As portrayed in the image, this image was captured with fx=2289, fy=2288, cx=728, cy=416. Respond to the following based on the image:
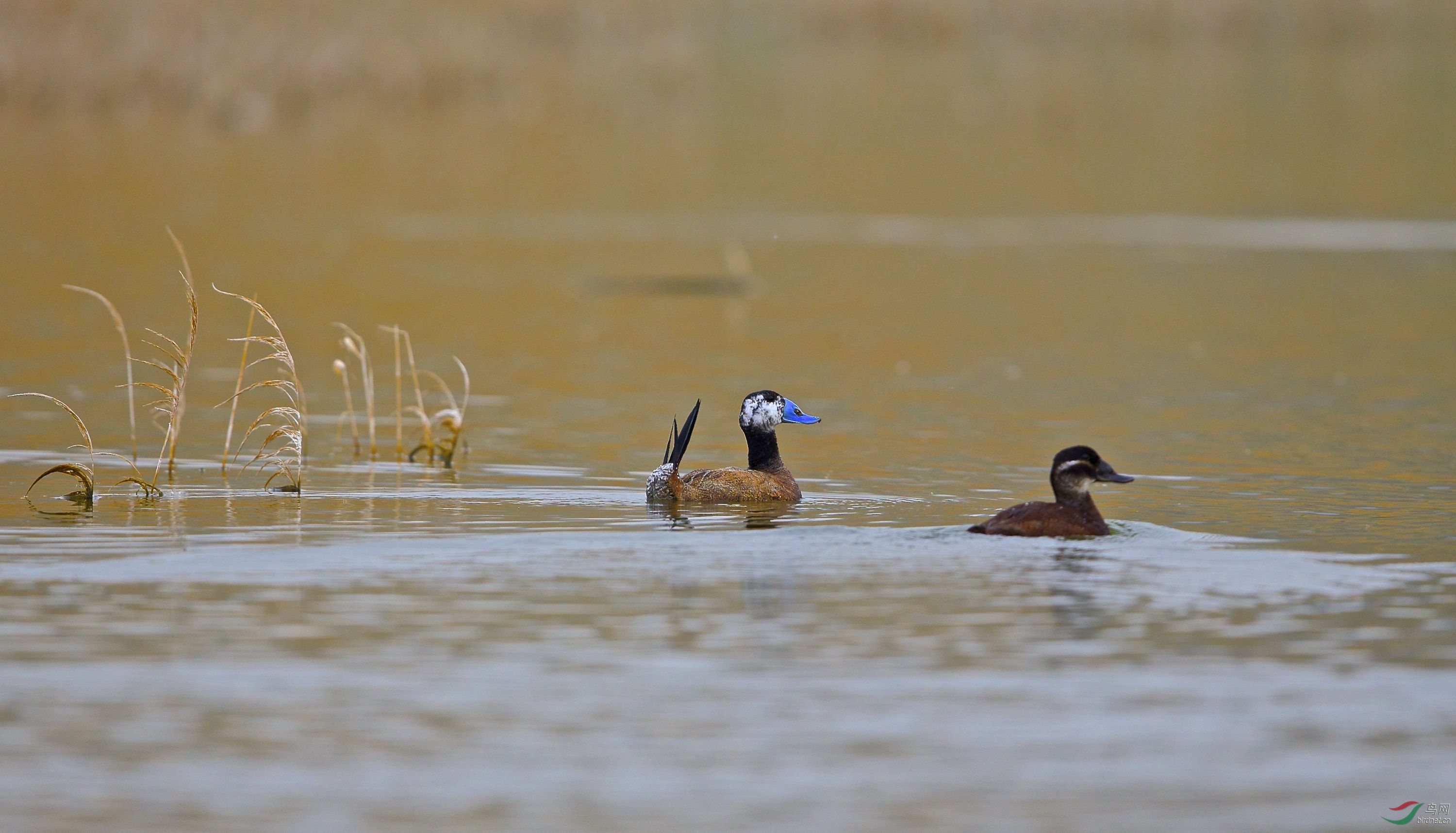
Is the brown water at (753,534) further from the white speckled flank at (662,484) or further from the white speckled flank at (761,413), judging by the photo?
the white speckled flank at (761,413)

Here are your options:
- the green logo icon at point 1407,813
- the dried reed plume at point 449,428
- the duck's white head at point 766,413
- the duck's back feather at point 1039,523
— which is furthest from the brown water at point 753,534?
the duck's white head at point 766,413

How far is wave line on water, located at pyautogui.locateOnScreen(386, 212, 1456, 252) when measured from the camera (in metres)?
29.8

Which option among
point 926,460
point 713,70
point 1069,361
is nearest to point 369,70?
point 713,70

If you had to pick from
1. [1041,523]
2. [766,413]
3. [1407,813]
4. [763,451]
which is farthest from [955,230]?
[1407,813]

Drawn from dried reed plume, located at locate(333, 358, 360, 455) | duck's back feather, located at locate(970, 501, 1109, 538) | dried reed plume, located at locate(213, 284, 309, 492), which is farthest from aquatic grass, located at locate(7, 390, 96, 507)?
duck's back feather, located at locate(970, 501, 1109, 538)

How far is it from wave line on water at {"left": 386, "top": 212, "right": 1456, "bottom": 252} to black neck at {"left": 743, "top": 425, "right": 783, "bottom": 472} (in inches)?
662

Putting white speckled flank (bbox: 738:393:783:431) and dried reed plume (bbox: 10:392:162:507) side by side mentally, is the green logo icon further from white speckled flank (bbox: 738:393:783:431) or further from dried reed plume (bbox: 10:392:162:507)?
dried reed plume (bbox: 10:392:162:507)

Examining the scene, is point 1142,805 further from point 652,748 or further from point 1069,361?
point 1069,361

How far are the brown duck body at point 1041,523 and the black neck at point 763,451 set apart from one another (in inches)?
76.8

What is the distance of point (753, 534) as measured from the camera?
11.2 metres

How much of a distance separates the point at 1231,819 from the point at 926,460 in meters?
7.83

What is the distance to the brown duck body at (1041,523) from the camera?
11.1 meters

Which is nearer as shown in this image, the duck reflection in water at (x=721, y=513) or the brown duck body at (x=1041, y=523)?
the brown duck body at (x=1041, y=523)

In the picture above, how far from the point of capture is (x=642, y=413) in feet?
55.9
